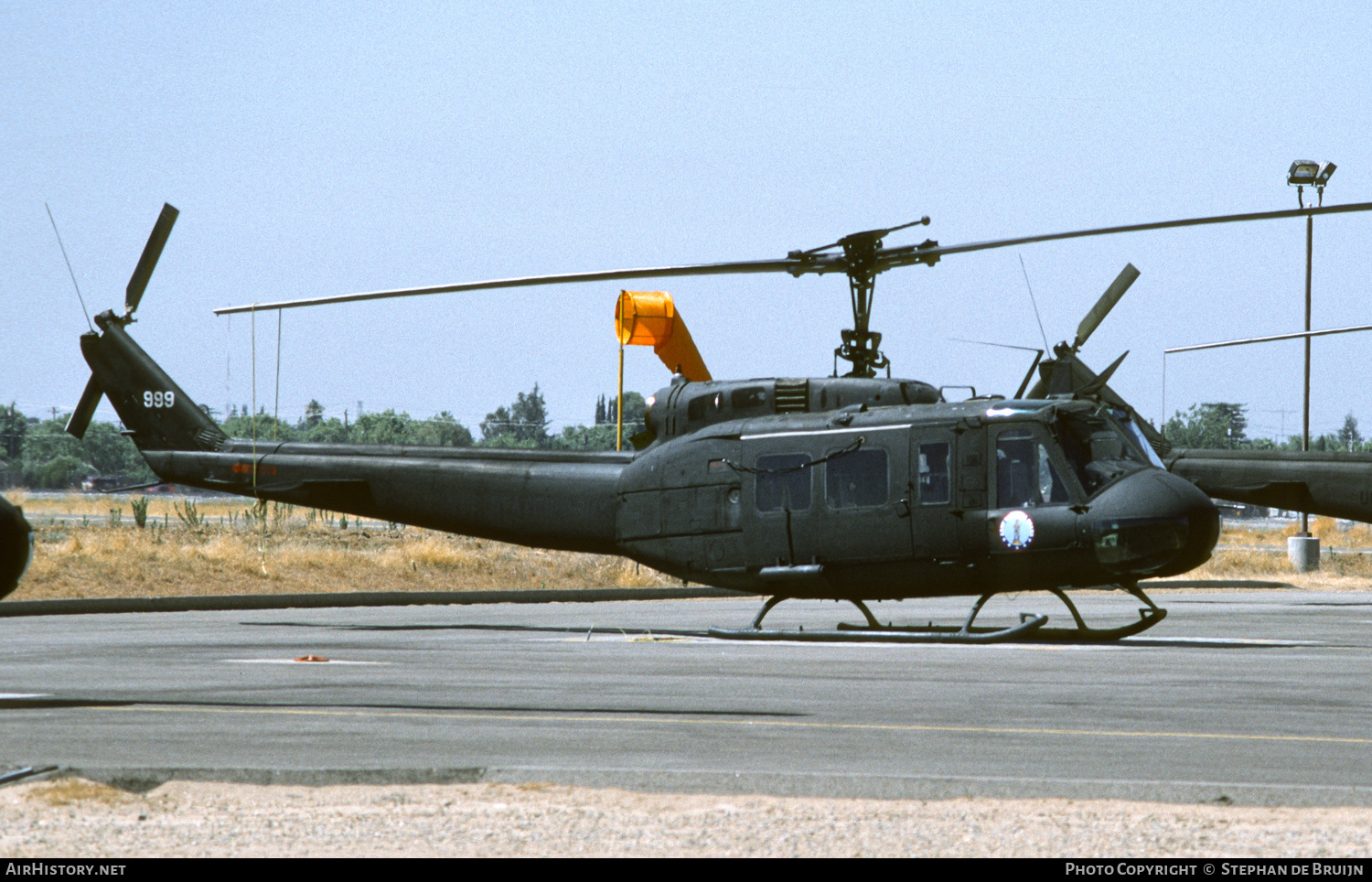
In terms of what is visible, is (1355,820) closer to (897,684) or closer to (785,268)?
(897,684)

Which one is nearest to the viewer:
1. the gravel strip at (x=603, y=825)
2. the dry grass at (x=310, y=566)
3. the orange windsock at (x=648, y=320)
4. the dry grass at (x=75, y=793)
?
the gravel strip at (x=603, y=825)

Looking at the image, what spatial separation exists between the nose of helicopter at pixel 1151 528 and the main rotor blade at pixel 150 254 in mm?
13904

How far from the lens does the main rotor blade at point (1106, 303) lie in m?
21.6

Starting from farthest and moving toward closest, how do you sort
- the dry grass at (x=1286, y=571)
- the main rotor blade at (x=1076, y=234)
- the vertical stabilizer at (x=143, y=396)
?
the dry grass at (x=1286, y=571) < the vertical stabilizer at (x=143, y=396) < the main rotor blade at (x=1076, y=234)

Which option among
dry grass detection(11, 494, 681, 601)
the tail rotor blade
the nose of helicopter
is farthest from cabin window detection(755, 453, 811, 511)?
dry grass detection(11, 494, 681, 601)

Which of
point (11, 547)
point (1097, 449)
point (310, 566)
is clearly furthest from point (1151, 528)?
Result: point (310, 566)

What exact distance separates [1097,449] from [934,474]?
1.67 m

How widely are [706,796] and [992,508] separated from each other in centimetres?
860

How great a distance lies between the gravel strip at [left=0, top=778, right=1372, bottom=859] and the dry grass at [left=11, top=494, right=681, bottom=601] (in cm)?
1959

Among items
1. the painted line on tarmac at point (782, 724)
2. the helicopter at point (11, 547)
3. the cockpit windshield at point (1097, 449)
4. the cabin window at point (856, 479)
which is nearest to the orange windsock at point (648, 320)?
the cabin window at point (856, 479)

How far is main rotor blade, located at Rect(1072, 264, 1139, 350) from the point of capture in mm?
21625

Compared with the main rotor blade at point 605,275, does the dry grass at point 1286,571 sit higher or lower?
lower

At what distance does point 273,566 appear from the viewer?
3067 centimetres

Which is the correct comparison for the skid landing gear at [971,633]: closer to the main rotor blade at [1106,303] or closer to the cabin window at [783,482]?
the cabin window at [783,482]
